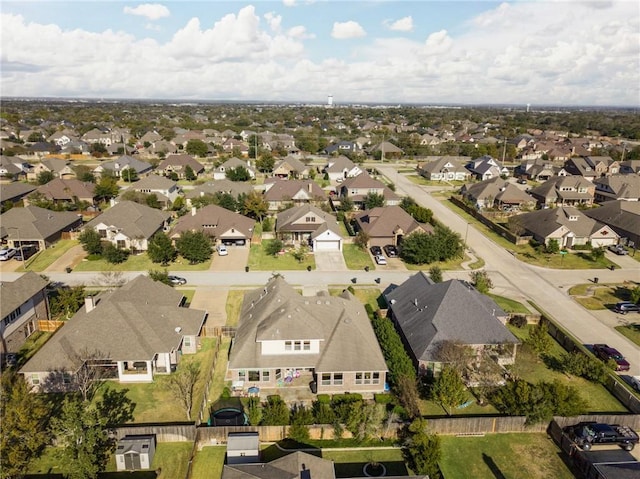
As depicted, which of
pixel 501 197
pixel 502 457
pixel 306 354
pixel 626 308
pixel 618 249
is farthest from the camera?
pixel 501 197

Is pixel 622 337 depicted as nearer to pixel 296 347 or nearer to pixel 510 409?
pixel 510 409

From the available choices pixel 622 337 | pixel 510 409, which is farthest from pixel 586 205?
pixel 510 409

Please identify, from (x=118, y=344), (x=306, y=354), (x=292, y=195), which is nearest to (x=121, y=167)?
(x=292, y=195)

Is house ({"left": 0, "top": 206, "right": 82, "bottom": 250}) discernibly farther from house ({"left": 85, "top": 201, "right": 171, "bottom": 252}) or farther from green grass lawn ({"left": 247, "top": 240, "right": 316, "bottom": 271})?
green grass lawn ({"left": 247, "top": 240, "right": 316, "bottom": 271})

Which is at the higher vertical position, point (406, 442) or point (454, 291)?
point (454, 291)

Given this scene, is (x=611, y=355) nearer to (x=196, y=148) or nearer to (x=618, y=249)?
(x=618, y=249)

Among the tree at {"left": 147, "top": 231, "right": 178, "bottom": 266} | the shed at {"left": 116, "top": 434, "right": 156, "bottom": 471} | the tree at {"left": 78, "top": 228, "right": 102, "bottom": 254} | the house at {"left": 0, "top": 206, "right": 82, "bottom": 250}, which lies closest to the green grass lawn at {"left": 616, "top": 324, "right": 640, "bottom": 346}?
the shed at {"left": 116, "top": 434, "right": 156, "bottom": 471}

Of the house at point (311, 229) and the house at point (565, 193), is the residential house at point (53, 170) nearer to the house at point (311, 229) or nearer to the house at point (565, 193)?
the house at point (311, 229)
